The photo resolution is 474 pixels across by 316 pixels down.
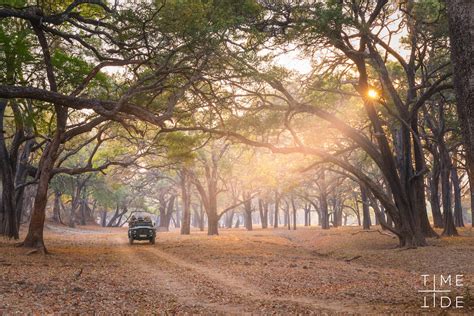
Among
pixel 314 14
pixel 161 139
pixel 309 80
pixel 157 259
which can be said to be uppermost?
pixel 314 14

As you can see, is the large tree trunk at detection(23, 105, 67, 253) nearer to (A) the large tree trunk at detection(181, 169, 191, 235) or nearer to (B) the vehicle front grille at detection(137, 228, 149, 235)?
(B) the vehicle front grille at detection(137, 228, 149, 235)

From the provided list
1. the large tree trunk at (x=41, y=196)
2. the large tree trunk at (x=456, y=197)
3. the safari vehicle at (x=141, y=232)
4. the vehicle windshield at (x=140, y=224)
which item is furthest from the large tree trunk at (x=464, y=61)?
the large tree trunk at (x=456, y=197)

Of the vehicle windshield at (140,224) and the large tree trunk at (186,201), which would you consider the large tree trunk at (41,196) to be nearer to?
the vehicle windshield at (140,224)

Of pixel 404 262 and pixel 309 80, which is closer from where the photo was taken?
pixel 404 262

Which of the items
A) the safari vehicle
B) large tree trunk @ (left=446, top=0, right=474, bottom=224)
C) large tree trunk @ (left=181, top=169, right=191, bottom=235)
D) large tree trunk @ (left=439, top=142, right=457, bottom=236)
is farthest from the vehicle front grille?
large tree trunk @ (left=446, top=0, right=474, bottom=224)

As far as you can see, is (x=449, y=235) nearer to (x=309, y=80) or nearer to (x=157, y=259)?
(x=309, y=80)

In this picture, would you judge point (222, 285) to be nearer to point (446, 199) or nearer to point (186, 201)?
point (446, 199)

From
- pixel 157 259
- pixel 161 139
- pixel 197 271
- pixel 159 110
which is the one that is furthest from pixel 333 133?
pixel 197 271

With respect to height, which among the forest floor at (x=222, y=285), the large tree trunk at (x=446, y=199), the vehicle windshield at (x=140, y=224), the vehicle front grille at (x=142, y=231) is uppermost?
the large tree trunk at (x=446, y=199)

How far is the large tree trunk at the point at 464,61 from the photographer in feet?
17.8

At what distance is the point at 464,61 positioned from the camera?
5.50 metres

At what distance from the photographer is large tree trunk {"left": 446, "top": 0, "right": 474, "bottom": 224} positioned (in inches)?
214

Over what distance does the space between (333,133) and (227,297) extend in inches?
883

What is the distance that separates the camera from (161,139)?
24.3 metres
